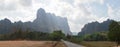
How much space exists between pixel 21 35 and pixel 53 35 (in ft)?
67.1

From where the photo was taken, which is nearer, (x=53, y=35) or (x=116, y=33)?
(x=116, y=33)

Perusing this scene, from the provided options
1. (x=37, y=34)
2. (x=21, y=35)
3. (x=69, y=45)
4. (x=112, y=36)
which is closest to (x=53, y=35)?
(x=37, y=34)

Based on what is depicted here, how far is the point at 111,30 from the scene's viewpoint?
7938 cm

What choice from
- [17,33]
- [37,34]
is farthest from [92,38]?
[17,33]

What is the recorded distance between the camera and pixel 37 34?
500ft

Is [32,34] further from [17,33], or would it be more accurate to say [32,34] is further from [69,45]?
[69,45]

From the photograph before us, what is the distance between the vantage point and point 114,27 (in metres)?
79.7

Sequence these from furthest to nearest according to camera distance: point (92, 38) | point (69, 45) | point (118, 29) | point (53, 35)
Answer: point (92, 38), point (53, 35), point (118, 29), point (69, 45)

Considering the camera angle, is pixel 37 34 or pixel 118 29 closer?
pixel 118 29

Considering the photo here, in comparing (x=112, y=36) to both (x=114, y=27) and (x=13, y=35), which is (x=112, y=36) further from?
(x=13, y=35)

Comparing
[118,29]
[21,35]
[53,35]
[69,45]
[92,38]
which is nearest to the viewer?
[69,45]

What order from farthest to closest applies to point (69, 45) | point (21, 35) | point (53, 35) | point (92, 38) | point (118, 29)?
1. point (92, 38)
2. point (53, 35)
3. point (21, 35)
4. point (118, 29)
5. point (69, 45)

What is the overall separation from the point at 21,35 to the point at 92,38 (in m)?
47.9

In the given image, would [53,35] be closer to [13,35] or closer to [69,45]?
[13,35]
